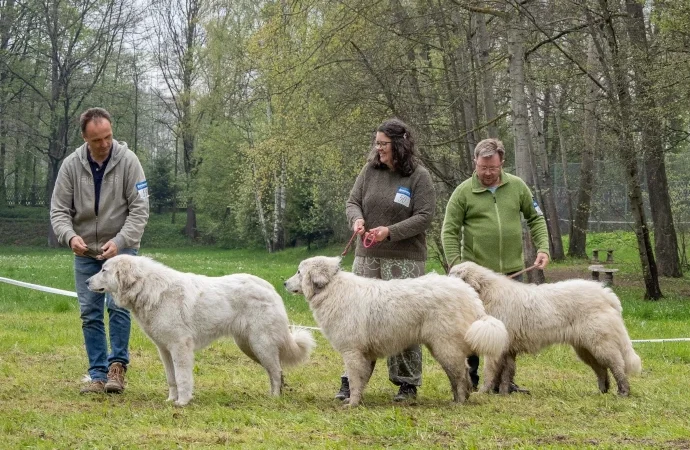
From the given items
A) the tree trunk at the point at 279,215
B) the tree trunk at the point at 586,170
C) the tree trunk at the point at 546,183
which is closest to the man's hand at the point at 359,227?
the tree trunk at the point at 586,170

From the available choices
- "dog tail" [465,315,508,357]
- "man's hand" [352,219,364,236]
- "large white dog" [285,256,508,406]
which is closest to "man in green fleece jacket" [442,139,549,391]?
"large white dog" [285,256,508,406]

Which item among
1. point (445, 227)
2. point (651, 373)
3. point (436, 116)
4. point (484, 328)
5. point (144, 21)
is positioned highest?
point (144, 21)

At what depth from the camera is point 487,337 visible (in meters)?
6.14

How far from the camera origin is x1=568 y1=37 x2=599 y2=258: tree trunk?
707 inches

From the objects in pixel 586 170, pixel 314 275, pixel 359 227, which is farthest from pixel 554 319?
pixel 586 170

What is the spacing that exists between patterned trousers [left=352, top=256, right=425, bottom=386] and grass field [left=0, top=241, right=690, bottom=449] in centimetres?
22

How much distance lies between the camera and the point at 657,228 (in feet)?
61.7

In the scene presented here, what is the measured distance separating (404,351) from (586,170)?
→ 1769cm

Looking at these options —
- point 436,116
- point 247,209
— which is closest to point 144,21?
point 247,209

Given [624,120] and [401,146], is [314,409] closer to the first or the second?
[401,146]

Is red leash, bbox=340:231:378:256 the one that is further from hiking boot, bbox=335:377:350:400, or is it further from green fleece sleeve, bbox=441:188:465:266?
hiking boot, bbox=335:377:350:400

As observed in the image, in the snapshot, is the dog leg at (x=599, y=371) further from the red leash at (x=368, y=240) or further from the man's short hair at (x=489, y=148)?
the red leash at (x=368, y=240)

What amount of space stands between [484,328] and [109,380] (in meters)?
3.07

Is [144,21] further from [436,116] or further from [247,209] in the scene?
[436,116]
